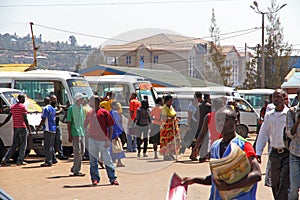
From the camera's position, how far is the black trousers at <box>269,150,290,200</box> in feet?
28.5

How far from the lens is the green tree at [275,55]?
50.2 meters

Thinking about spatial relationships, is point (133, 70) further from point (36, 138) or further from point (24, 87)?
point (36, 138)

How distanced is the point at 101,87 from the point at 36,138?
25.1 ft

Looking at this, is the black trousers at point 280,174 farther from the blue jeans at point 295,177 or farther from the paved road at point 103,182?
the paved road at point 103,182

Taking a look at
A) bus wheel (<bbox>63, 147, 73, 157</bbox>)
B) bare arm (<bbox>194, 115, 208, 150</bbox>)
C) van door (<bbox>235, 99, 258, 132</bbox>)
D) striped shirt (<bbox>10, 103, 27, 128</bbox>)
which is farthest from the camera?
van door (<bbox>235, 99, 258, 132</bbox>)

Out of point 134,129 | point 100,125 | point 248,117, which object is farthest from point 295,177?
point 248,117

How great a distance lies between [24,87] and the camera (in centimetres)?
1827

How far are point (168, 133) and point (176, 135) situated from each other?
32 centimetres

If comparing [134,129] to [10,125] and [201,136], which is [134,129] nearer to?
[10,125]

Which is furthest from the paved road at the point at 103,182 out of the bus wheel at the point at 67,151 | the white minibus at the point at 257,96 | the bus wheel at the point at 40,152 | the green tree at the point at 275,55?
the green tree at the point at 275,55

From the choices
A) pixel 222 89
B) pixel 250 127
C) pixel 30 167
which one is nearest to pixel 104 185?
pixel 30 167

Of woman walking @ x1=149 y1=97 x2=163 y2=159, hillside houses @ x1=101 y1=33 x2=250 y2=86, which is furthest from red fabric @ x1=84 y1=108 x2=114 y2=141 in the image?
hillside houses @ x1=101 y1=33 x2=250 y2=86

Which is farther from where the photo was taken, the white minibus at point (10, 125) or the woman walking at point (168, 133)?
the woman walking at point (168, 133)

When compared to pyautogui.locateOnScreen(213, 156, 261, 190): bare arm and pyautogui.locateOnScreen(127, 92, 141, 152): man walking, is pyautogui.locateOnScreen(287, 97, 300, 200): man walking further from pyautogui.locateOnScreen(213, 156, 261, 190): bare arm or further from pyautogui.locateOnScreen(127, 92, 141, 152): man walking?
pyautogui.locateOnScreen(127, 92, 141, 152): man walking
